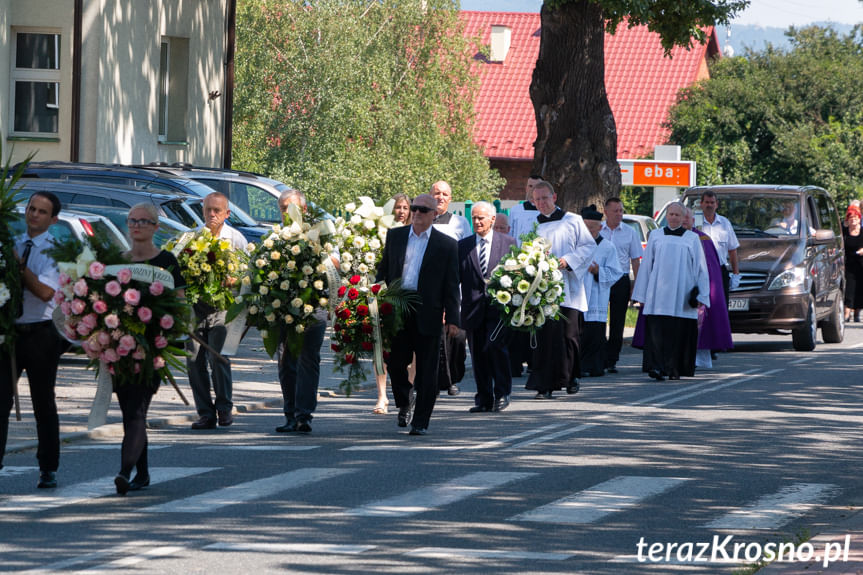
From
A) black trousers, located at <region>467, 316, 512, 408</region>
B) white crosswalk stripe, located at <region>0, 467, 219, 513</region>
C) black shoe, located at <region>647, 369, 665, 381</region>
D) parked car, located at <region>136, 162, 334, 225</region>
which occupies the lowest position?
white crosswalk stripe, located at <region>0, 467, 219, 513</region>

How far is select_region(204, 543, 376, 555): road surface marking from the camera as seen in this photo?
7.90 m

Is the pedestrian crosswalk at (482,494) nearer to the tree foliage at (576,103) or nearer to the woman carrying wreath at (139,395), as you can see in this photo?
the woman carrying wreath at (139,395)

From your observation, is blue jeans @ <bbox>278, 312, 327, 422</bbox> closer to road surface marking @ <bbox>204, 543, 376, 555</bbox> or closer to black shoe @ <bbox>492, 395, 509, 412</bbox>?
black shoe @ <bbox>492, 395, 509, 412</bbox>

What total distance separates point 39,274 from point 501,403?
18.4ft

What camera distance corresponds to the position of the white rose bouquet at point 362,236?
13.3 meters

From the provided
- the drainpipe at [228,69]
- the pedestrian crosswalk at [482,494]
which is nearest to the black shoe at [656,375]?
the pedestrian crosswalk at [482,494]

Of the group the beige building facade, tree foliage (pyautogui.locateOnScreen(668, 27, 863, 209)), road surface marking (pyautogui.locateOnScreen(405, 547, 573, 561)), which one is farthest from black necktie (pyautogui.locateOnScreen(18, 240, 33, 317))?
tree foliage (pyautogui.locateOnScreen(668, 27, 863, 209))

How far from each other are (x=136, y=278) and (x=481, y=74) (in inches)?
2012

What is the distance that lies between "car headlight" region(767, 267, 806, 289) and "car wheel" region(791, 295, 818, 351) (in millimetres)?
286

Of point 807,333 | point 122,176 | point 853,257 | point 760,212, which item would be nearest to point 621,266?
point 807,333

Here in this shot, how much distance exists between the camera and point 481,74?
5994cm

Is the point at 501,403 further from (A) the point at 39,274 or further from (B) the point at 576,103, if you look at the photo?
(B) the point at 576,103

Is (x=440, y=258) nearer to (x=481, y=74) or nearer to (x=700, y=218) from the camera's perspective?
(x=700, y=218)

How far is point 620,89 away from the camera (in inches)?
2272
